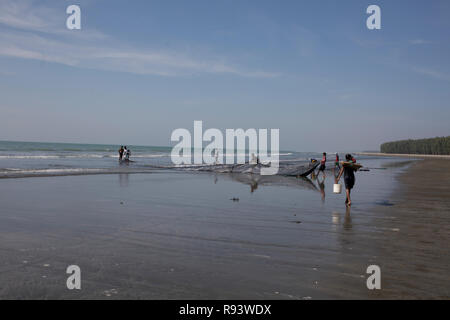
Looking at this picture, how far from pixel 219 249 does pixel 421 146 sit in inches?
5752

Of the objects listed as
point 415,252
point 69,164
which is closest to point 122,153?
point 69,164

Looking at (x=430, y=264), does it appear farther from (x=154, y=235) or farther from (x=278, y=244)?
(x=154, y=235)

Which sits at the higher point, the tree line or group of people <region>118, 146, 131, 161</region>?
the tree line

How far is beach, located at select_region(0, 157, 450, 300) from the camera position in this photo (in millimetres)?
4832

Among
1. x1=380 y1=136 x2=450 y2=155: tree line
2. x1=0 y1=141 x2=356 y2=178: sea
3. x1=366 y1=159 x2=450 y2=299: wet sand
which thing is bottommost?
x1=366 y1=159 x2=450 y2=299: wet sand

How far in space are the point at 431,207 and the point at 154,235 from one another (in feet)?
32.3

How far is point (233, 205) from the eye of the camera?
12320 millimetres

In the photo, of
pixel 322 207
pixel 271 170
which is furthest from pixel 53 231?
pixel 271 170

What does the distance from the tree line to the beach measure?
124 metres

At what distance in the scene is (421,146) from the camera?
134m

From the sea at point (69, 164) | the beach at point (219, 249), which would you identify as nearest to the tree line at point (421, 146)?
the sea at point (69, 164)

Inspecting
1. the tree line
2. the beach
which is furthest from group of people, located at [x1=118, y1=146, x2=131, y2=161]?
the tree line

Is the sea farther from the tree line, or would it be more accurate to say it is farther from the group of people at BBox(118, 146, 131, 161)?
the tree line

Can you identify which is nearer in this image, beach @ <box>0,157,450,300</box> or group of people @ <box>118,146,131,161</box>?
beach @ <box>0,157,450,300</box>
